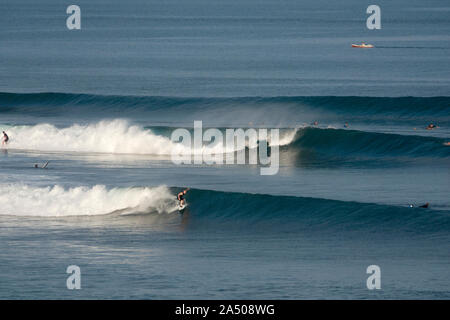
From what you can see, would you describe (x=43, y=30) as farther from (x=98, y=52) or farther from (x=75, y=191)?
(x=75, y=191)

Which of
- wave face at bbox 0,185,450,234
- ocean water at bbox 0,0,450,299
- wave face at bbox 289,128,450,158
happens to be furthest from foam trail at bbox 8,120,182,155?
wave face at bbox 0,185,450,234

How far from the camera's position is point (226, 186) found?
32.9 meters

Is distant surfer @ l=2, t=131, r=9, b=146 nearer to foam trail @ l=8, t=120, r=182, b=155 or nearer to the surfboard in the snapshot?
foam trail @ l=8, t=120, r=182, b=155

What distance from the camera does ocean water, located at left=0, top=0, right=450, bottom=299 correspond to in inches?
821

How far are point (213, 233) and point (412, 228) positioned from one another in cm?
586

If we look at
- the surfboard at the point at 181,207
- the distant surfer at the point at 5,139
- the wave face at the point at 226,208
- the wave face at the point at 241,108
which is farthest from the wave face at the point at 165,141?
the surfboard at the point at 181,207

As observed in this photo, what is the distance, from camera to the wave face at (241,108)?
2063 inches

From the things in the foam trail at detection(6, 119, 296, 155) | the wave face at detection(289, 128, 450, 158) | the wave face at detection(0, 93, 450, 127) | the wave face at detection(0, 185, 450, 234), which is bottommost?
the wave face at detection(0, 185, 450, 234)

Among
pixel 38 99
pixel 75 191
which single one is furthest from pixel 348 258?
pixel 38 99

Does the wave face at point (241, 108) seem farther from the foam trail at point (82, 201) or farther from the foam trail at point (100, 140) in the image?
the foam trail at point (82, 201)

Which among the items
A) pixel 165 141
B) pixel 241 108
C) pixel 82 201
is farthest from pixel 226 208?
pixel 241 108

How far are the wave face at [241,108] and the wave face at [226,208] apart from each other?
20.9 meters

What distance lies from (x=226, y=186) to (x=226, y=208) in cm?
374

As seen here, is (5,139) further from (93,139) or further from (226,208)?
(226,208)
